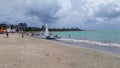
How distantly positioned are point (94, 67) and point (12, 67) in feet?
14.4

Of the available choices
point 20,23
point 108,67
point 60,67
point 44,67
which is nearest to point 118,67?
point 108,67

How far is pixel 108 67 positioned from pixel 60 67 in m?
2.74

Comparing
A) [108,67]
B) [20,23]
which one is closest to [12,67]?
[108,67]

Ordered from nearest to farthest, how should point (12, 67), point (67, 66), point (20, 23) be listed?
point (12, 67) < point (67, 66) < point (20, 23)

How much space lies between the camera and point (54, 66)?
12.3m

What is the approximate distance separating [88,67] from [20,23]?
18072cm

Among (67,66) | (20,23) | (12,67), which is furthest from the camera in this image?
(20,23)

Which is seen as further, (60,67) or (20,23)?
(20,23)

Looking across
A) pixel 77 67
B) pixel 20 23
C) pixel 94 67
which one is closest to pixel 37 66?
pixel 77 67

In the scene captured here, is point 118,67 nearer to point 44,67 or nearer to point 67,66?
point 67,66

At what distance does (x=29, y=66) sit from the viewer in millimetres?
12195

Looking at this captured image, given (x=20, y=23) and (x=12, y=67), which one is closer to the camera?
(x=12, y=67)

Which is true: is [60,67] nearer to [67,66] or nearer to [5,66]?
[67,66]

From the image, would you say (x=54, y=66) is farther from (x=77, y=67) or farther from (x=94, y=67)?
(x=94, y=67)
